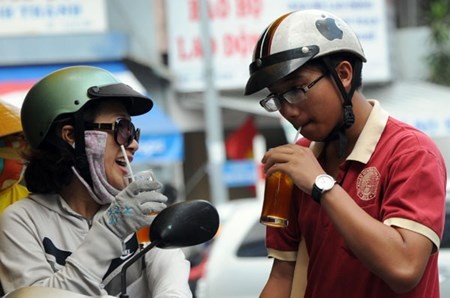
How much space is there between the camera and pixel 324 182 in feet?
9.12

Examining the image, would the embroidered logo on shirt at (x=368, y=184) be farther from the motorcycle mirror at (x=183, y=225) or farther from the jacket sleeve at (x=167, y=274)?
the jacket sleeve at (x=167, y=274)

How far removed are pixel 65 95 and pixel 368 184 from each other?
37.6 inches

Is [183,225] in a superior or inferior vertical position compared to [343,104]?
inferior

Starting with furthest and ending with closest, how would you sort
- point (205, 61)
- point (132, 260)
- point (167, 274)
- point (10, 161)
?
1. point (205, 61)
2. point (10, 161)
3. point (167, 274)
4. point (132, 260)

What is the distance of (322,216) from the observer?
302 centimetres

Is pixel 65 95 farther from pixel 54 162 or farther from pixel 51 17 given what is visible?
pixel 51 17

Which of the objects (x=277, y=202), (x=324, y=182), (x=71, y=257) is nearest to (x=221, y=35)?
(x=277, y=202)

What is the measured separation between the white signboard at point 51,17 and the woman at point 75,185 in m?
14.1

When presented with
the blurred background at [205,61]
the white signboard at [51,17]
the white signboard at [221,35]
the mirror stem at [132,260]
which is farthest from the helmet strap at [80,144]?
the white signboard at [221,35]

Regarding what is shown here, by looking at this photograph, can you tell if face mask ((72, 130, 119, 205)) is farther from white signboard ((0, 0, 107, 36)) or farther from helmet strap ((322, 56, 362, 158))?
white signboard ((0, 0, 107, 36))

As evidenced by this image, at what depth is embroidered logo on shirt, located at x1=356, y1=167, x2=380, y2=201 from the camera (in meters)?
2.89

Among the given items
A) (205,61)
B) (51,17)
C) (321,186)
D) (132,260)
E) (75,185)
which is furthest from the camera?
(51,17)

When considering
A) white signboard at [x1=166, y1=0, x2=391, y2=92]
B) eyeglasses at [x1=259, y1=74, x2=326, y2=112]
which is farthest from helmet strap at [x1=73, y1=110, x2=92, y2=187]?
white signboard at [x1=166, y1=0, x2=391, y2=92]

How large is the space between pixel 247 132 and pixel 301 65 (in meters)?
15.2
